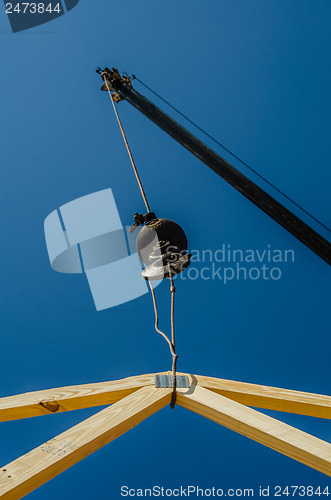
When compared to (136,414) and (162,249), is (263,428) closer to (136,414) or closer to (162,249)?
(136,414)

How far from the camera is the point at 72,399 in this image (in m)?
1.83

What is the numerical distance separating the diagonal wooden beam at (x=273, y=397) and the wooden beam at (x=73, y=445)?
0.25 metres

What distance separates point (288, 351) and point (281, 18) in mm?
3298

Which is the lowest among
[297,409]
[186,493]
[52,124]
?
[186,493]

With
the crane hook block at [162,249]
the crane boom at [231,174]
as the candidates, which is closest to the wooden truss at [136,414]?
the crane hook block at [162,249]

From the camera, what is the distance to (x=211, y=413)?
5.15ft

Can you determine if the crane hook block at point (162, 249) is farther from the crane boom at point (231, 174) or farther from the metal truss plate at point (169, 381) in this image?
the crane boom at point (231, 174)

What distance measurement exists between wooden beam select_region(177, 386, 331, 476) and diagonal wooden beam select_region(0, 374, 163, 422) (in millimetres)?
248

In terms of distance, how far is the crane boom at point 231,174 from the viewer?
2791 millimetres

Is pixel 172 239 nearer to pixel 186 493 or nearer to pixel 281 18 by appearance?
pixel 186 493

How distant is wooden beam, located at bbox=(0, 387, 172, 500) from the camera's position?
48.6 inches

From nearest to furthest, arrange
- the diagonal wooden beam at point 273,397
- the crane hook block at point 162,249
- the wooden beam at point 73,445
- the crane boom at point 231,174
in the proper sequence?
the wooden beam at point 73,445
the crane hook block at point 162,249
the diagonal wooden beam at point 273,397
the crane boom at point 231,174

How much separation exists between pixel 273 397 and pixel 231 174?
1.63m

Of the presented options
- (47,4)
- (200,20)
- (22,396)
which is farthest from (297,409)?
(47,4)
